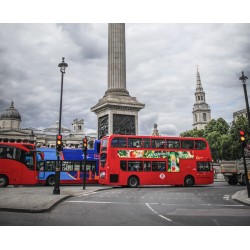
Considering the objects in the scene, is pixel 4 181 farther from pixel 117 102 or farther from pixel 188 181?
pixel 188 181

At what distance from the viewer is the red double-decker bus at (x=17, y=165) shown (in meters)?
22.7

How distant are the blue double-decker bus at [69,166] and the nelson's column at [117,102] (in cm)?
230

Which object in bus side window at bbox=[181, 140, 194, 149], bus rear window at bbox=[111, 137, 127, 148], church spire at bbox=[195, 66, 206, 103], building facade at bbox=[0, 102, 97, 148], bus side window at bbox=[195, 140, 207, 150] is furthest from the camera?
church spire at bbox=[195, 66, 206, 103]

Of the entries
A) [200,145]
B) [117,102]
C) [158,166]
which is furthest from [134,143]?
[200,145]

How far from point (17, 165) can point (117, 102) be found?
10.2 metres

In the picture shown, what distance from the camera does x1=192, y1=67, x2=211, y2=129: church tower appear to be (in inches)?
5059

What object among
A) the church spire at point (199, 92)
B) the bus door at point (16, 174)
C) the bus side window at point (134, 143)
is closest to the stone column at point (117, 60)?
the bus side window at point (134, 143)

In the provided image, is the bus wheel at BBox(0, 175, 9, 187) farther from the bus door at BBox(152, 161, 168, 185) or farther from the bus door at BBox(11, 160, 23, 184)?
the bus door at BBox(152, 161, 168, 185)

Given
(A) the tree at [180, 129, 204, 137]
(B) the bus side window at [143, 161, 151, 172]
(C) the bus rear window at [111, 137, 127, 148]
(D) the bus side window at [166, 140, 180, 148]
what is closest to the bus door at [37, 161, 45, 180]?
(C) the bus rear window at [111, 137, 127, 148]

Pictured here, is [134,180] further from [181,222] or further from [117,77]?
[181,222]

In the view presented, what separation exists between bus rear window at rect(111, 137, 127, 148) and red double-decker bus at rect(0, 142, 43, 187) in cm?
715

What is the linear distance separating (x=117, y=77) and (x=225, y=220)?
859 inches

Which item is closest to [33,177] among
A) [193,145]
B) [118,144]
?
[118,144]
